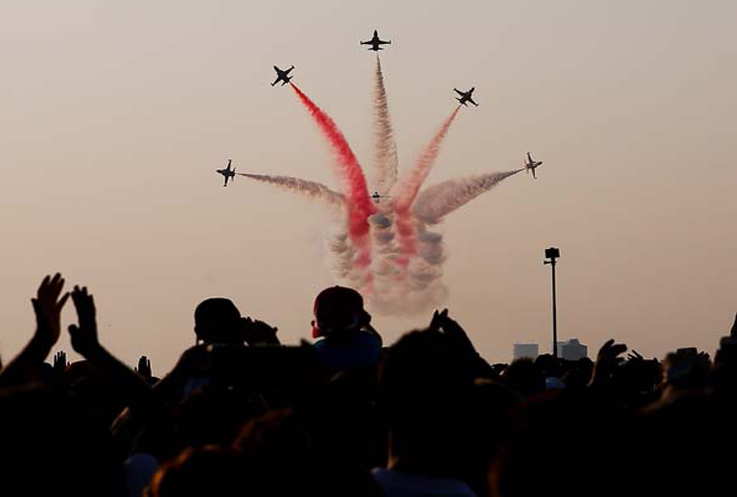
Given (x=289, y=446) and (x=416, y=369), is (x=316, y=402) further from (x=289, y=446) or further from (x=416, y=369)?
(x=289, y=446)

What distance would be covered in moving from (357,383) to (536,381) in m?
3.99

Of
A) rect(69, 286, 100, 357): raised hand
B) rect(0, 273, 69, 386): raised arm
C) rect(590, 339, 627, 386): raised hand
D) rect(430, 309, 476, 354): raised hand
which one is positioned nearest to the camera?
rect(0, 273, 69, 386): raised arm

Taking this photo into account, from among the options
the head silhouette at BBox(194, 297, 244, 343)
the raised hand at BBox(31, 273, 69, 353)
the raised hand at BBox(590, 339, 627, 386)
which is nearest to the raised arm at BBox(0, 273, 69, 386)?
the raised hand at BBox(31, 273, 69, 353)

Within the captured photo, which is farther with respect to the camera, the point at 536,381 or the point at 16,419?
the point at 536,381

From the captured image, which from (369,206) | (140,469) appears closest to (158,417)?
(140,469)

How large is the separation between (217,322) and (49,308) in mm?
1737

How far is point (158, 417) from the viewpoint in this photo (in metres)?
7.30

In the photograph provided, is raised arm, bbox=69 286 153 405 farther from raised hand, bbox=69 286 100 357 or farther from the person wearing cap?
the person wearing cap

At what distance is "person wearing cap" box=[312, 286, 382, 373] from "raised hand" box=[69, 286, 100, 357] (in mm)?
2431

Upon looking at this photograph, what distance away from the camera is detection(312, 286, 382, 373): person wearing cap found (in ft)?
34.0

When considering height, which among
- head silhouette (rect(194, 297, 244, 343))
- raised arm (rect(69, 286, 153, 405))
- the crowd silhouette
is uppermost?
head silhouette (rect(194, 297, 244, 343))

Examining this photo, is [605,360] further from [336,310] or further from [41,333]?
[41,333]

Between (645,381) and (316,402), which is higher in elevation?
(645,381)

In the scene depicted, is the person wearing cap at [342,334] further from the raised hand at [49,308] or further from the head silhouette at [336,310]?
the raised hand at [49,308]
